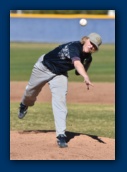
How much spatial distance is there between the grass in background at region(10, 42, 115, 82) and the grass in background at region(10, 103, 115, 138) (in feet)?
17.5

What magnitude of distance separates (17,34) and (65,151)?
21.3 m

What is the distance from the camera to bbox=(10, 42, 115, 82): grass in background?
16.4 meters

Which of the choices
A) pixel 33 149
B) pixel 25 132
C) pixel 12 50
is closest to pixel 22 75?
pixel 12 50

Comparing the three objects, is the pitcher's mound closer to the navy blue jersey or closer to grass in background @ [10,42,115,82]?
the navy blue jersey

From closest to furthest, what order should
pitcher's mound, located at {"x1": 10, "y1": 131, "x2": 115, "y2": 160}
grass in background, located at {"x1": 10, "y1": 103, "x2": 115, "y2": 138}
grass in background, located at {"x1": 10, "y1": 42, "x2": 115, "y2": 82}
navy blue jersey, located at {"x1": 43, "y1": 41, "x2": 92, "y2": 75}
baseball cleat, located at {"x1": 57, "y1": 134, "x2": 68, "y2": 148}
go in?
1. pitcher's mound, located at {"x1": 10, "y1": 131, "x2": 115, "y2": 160}
2. navy blue jersey, located at {"x1": 43, "y1": 41, "x2": 92, "y2": 75}
3. baseball cleat, located at {"x1": 57, "y1": 134, "x2": 68, "y2": 148}
4. grass in background, located at {"x1": 10, "y1": 103, "x2": 115, "y2": 138}
5. grass in background, located at {"x1": 10, "y1": 42, "x2": 115, "y2": 82}

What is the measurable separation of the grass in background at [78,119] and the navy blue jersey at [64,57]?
176 cm

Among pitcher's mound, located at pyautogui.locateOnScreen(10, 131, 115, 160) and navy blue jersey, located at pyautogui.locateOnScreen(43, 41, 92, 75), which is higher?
navy blue jersey, located at pyautogui.locateOnScreen(43, 41, 92, 75)

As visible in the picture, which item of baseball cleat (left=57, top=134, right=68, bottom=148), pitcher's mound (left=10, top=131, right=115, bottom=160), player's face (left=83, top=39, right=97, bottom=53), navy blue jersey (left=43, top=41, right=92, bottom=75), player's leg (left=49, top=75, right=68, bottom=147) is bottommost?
pitcher's mound (left=10, top=131, right=115, bottom=160)

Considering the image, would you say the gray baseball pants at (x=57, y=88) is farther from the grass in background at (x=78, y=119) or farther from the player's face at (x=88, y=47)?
the grass in background at (x=78, y=119)

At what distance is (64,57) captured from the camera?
5.90 meters

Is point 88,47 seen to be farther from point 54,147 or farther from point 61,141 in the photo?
point 54,147

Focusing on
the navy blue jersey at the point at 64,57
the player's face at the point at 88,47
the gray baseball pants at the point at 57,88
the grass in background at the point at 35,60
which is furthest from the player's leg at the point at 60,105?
the grass in background at the point at 35,60

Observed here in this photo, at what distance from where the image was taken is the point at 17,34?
87.8ft

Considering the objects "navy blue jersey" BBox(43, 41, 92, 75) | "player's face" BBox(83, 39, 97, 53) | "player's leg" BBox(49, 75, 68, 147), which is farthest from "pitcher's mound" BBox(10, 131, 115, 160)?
"player's face" BBox(83, 39, 97, 53)
